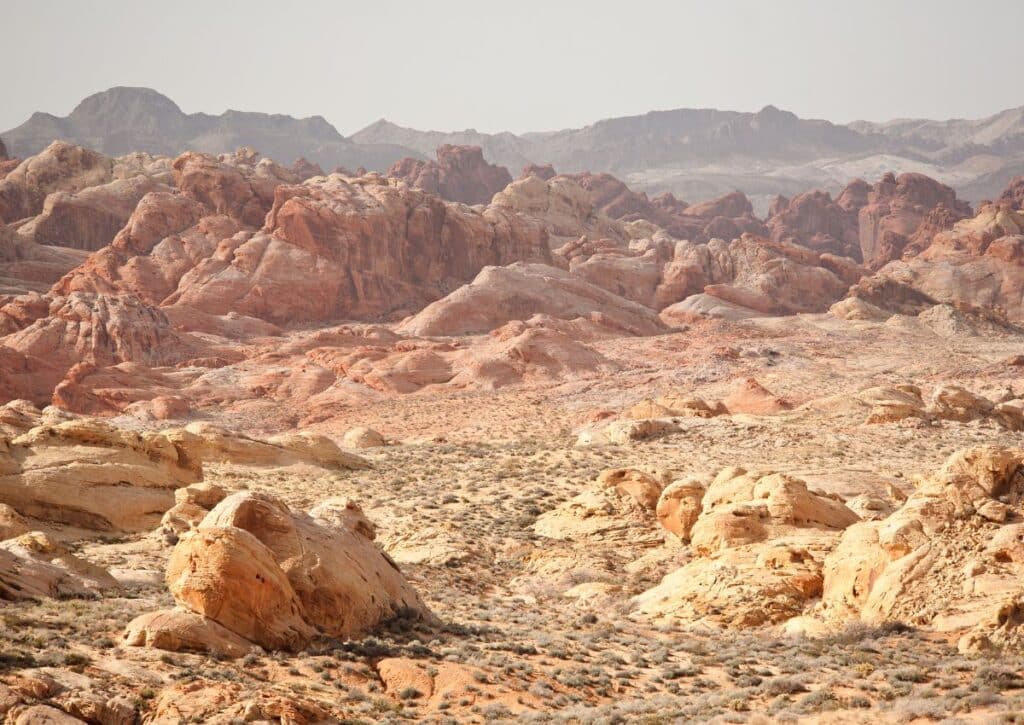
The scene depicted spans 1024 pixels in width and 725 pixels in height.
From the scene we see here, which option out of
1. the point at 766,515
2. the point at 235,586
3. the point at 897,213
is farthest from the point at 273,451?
the point at 897,213

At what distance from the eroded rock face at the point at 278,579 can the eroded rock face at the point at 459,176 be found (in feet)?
487

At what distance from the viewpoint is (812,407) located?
155 feet

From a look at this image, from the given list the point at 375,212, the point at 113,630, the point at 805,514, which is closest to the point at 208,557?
the point at 113,630

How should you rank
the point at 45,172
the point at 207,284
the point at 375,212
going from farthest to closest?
the point at 45,172 < the point at 375,212 < the point at 207,284

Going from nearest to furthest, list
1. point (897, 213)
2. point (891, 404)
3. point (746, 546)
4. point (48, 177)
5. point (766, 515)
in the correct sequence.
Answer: point (746, 546)
point (766, 515)
point (891, 404)
point (48, 177)
point (897, 213)

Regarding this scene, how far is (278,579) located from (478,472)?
22142 mm

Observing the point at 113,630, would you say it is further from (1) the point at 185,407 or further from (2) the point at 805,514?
(1) the point at 185,407

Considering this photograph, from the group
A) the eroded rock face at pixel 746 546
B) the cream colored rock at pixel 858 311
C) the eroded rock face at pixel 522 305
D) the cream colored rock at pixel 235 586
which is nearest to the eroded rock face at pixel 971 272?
the cream colored rock at pixel 858 311

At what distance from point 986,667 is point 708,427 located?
94.2 feet

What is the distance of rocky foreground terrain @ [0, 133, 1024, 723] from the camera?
1617 cm

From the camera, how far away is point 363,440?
4788 cm

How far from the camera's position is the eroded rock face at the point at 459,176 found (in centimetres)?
16838

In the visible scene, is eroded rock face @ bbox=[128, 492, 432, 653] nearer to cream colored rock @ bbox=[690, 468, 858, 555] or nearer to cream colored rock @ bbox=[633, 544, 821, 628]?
cream colored rock @ bbox=[633, 544, 821, 628]

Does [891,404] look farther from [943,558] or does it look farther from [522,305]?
[522,305]
